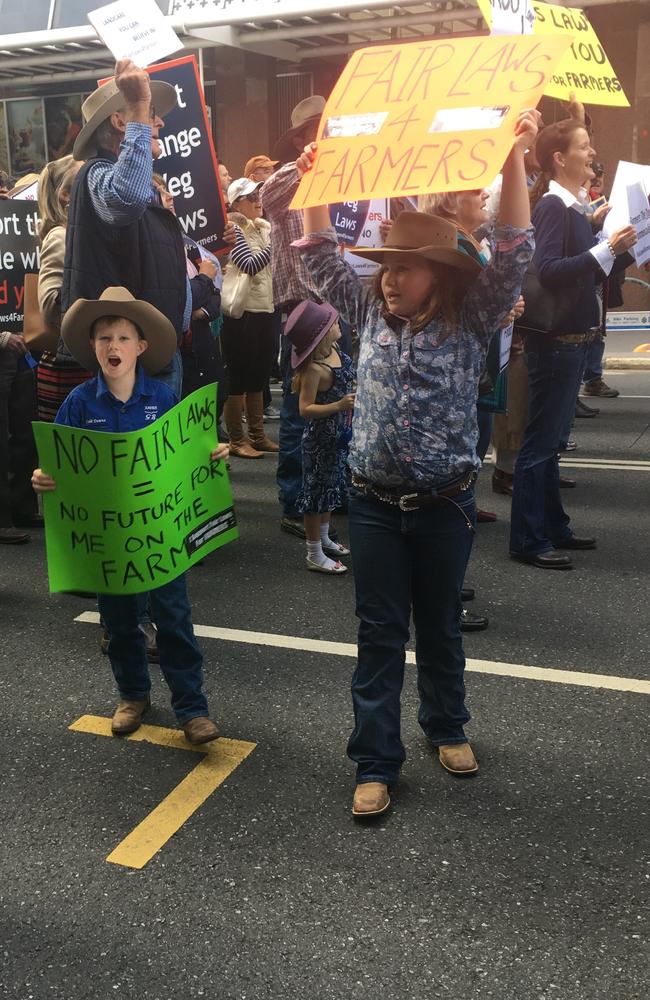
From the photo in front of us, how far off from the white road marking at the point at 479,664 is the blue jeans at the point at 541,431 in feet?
4.51

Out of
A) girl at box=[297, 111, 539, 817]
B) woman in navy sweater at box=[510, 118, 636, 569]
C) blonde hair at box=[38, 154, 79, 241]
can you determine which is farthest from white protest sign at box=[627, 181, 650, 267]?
girl at box=[297, 111, 539, 817]

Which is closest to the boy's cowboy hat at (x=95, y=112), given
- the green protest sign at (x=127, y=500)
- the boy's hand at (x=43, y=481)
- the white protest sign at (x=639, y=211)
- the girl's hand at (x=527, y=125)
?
the green protest sign at (x=127, y=500)

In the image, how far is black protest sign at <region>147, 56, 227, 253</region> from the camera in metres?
4.98

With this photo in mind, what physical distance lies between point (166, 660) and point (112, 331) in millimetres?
1085

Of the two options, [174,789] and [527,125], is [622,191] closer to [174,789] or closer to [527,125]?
[527,125]

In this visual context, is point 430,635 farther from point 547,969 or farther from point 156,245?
point 156,245

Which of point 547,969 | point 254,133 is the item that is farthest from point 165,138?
point 254,133

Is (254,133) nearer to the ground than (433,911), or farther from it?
farther from it

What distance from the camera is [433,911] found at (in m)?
2.65

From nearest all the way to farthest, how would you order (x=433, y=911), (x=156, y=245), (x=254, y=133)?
(x=433, y=911) → (x=156, y=245) → (x=254, y=133)

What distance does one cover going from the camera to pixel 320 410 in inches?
203

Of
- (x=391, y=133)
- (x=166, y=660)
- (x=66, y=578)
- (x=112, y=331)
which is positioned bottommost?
(x=166, y=660)

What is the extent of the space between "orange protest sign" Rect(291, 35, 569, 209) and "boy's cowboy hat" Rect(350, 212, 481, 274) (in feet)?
0.66

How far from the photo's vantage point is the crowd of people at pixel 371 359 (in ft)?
9.83
